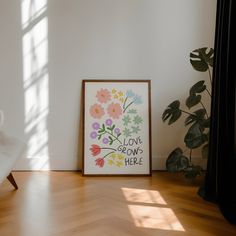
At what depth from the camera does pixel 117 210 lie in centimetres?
268

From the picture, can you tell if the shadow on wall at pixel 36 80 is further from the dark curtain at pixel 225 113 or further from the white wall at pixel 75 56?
the dark curtain at pixel 225 113

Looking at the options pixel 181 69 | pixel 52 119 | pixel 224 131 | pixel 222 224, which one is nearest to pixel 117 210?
pixel 222 224

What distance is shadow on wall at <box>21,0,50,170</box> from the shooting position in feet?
12.1

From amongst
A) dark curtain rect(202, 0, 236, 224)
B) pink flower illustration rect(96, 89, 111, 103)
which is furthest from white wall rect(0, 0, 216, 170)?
dark curtain rect(202, 0, 236, 224)

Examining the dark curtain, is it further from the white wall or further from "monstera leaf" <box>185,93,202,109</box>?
the white wall

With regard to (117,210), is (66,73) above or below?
above

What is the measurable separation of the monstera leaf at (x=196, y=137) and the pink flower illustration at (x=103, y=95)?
925mm

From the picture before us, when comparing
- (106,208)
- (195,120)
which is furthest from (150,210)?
(195,120)

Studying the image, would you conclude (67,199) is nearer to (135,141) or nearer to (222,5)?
(135,141)

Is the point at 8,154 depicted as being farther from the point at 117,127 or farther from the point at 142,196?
the point at 117,127

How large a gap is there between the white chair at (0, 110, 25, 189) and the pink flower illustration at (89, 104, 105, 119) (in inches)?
35.7

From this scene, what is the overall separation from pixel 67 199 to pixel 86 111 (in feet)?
3.51

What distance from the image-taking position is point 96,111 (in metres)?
3.76

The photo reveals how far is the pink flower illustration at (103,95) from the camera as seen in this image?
3.77m
